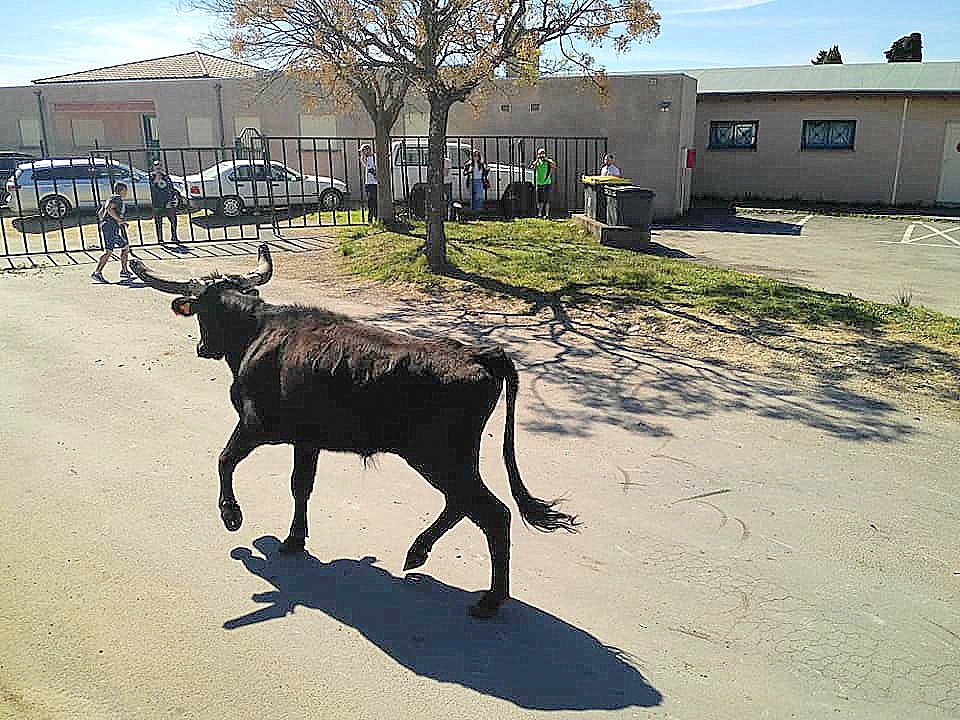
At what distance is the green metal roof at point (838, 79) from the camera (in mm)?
25906

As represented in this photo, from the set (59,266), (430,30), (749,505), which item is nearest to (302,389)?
(749,505)

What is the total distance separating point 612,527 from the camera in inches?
199

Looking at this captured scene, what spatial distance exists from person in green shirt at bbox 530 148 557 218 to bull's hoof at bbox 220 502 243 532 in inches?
649

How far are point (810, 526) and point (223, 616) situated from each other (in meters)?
3.53

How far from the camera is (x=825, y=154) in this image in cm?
2614

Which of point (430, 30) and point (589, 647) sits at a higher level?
point (430, 30)

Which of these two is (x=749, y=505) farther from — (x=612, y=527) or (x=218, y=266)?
(x=218, y=266)

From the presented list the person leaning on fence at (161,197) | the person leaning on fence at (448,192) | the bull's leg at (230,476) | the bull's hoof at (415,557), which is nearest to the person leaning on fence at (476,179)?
the person leaning on fence at (448,192)

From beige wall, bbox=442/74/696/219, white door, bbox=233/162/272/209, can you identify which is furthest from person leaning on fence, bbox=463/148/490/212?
white door, bbox=233/162/272/209

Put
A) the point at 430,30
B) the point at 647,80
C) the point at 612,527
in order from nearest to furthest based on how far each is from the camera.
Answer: the point at 612,527, the point at 430,30, the point at 647,80

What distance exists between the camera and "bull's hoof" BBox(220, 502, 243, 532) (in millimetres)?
4742

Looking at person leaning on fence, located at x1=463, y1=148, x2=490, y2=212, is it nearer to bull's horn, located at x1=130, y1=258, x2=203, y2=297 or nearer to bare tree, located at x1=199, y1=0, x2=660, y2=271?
bare tree, located at x1=199, y1=0, x2=660, y2=271

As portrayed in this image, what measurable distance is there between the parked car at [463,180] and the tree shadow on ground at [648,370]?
370 inches

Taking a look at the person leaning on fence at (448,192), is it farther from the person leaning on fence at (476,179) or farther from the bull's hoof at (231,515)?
the bull's hoof at (231,515)
